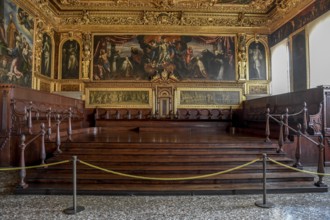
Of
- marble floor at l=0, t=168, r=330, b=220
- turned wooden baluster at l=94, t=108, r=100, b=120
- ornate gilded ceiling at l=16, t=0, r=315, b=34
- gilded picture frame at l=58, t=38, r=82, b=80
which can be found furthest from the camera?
gilded picture frame at l=58, t=38, r=82, b=80

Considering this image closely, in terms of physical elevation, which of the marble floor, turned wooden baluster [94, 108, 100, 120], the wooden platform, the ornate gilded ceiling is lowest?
the marble floor

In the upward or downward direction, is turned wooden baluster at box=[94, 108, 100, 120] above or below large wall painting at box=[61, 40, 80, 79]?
below

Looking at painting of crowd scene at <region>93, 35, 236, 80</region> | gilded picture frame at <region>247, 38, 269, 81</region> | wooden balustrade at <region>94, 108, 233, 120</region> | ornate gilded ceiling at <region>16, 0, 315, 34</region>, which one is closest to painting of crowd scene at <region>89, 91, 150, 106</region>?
wooden balustrade at <region>94, 108, 233, 120</region>

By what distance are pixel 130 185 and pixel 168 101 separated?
8.48 meters

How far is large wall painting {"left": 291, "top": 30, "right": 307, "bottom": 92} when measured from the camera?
31.8 ft

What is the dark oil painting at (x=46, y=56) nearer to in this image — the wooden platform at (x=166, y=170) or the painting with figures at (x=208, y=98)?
the painting with figures at (x=208, y=98)

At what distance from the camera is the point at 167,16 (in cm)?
1248

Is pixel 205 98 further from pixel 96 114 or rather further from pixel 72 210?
pixel 72 210

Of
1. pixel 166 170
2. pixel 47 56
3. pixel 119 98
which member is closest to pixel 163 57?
pixel 119 98

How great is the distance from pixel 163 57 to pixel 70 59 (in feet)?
17.2

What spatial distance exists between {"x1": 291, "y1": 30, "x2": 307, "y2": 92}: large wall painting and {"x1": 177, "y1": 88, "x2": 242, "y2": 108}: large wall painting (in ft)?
9.85

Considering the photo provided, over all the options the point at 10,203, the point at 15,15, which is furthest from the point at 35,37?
the point at 10,203

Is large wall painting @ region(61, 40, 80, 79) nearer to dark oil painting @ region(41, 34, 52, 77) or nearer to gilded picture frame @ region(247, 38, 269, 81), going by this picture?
dark oil painting @ region(41, 34, 52, 77)

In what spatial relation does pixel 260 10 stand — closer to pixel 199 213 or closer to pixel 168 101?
pixel 168 101
